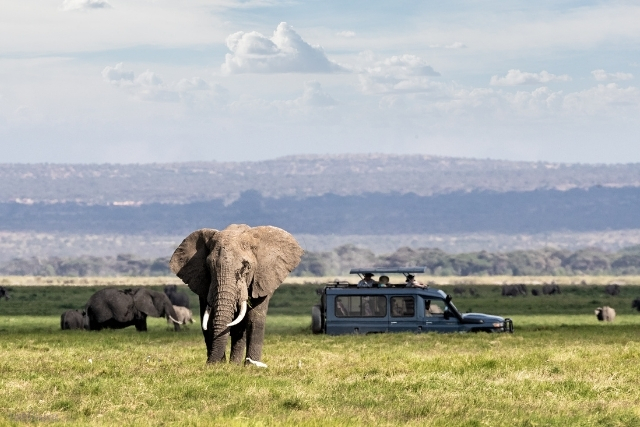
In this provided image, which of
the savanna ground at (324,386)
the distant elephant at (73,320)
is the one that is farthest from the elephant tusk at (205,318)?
the distant elephant at (73,320)

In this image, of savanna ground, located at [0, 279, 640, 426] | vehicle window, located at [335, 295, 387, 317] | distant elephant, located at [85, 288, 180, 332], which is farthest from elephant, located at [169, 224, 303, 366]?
distant elephant, located at [85, 288, 180, 332]

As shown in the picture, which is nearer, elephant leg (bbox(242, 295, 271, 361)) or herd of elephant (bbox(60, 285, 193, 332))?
elephant leg (bbox(242, 295, 271, 361))

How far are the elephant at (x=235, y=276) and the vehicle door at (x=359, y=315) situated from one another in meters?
13.7

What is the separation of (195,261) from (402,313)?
1553cm

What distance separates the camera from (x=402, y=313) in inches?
1547

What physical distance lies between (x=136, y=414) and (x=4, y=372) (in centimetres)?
663

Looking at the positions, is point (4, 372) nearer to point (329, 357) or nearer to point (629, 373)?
point (329, 357)

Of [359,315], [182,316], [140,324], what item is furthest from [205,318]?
[182,316]

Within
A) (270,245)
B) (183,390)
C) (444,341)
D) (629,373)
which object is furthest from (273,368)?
(444,341)

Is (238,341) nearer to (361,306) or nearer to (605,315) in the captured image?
(361,306)

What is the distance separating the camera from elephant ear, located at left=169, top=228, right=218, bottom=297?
24422 millimetres

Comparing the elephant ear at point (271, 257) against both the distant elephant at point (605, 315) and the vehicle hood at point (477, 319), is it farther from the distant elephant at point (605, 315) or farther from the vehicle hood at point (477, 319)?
→ the distant elephant at point (605, 315)

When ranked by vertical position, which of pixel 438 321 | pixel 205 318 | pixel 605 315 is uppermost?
pixel 205 318

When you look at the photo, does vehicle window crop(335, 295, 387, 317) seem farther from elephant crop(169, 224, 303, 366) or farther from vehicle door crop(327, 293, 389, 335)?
elephant crop(169, 224, 303, 366)
